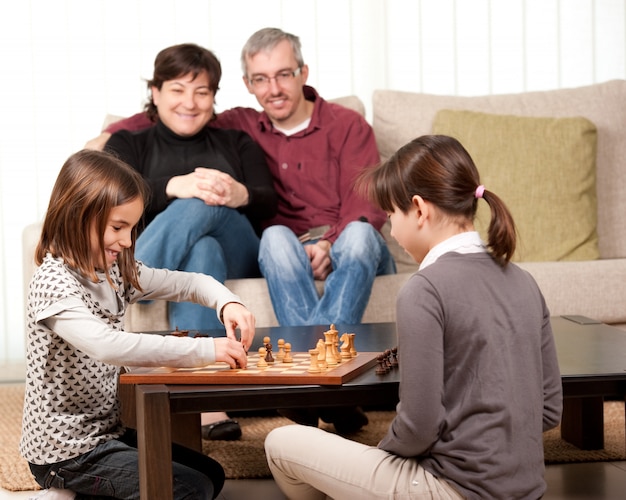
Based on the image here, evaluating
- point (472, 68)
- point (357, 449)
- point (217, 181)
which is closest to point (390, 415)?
point (217, 181)

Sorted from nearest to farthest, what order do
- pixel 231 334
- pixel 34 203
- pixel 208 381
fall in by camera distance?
pixel 208 381 < pixel 231 334 < pixel 34 203

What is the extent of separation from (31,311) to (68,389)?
0.52 feet

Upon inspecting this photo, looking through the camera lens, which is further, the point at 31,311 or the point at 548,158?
the point at 548,158

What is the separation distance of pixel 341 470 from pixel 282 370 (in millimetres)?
200

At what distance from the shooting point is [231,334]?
1.87m

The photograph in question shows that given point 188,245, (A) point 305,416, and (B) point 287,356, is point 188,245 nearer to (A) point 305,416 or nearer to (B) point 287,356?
(A) point 305,416

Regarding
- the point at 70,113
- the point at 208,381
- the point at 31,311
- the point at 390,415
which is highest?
the point at 70,113

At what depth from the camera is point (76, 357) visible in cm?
175

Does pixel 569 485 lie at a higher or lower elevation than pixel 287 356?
lower

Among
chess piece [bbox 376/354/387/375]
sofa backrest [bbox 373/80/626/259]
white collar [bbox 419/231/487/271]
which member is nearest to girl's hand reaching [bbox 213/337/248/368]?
chess piece [bbox 376/354/387/375]

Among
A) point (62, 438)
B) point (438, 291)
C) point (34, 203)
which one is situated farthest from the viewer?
point (34, 203)

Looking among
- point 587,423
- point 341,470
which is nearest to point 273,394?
point 341,470

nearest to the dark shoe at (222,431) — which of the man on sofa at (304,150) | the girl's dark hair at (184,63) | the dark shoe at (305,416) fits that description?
the dark shoe at (305,416)

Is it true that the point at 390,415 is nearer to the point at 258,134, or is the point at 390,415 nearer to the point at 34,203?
the point at 258,134
